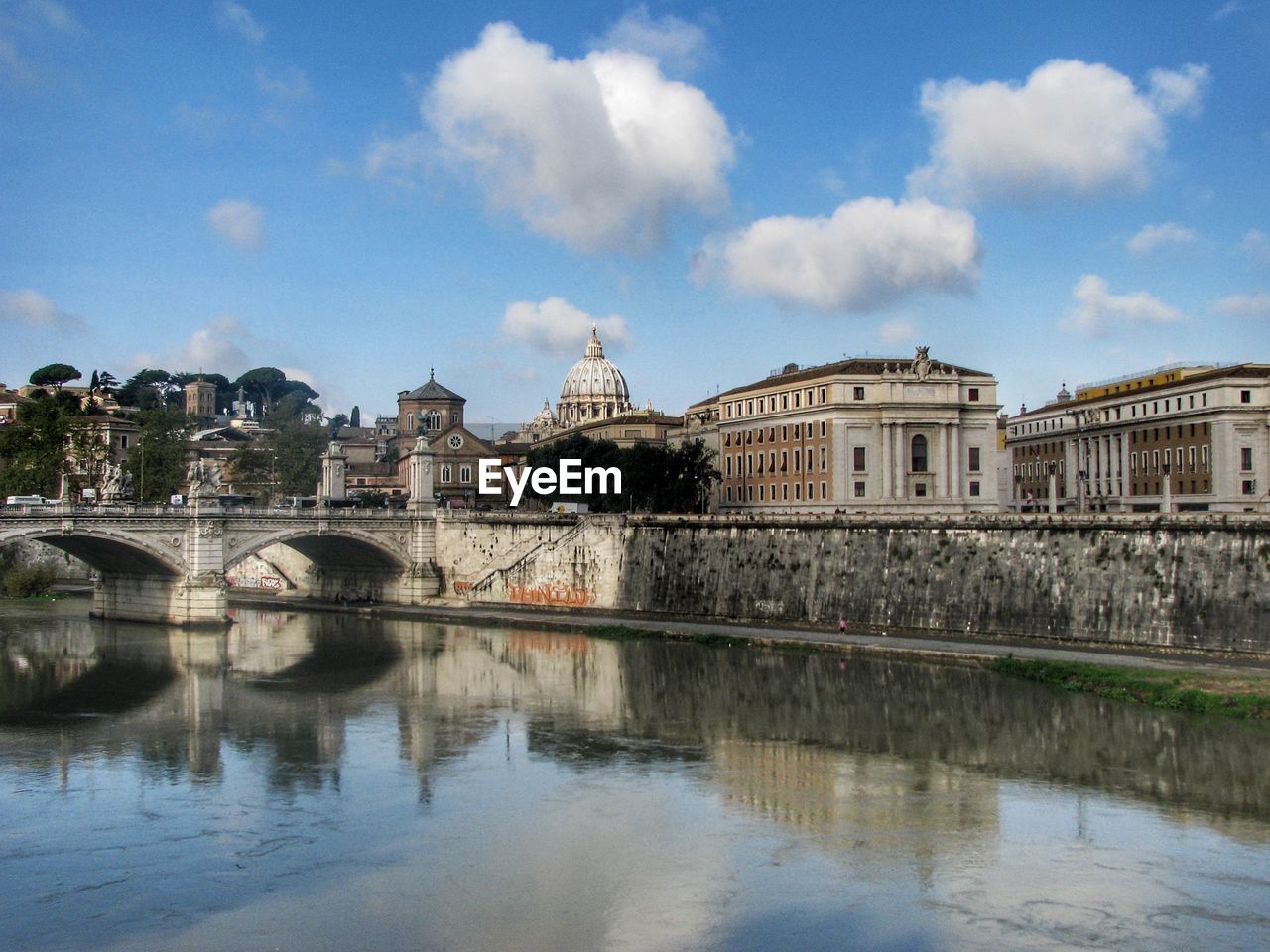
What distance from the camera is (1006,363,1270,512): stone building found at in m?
66.2

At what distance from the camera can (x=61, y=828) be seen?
28031 mm

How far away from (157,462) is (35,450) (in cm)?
885

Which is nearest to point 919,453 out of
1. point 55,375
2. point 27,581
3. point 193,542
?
point 193,542

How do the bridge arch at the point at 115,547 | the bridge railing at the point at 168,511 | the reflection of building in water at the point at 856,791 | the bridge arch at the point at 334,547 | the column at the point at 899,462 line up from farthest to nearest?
the column at the point at 899,462 < the bridge arch at the point at 334,547 < the bridge railing at the point at 168,511 < the bridge arch at the point at 115,547 < the reflection of building in water at the point at 856,791

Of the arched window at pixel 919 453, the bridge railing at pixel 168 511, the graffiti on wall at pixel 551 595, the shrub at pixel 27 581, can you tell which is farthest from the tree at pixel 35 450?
the arched window at pixel 919 453

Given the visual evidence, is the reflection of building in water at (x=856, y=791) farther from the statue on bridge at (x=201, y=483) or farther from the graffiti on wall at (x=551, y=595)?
the statue on bridge at (x=201, y=483)

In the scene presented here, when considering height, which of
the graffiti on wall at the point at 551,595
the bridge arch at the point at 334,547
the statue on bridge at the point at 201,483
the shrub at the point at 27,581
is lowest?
the graffiti on wall at the point at 551,595

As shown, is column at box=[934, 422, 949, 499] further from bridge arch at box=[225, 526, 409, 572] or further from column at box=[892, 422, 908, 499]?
bridge arch at box=[225, 526, 409, 572]

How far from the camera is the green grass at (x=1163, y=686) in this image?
3788cm

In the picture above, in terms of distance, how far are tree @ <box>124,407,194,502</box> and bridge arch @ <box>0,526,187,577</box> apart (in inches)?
853

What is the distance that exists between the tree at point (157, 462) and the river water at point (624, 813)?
46.0m

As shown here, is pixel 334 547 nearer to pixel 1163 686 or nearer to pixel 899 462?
pixel 899 462

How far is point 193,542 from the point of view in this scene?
210 ft

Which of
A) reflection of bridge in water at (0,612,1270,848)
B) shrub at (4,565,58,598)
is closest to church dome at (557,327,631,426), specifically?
shrub at (4,565,58,598)
